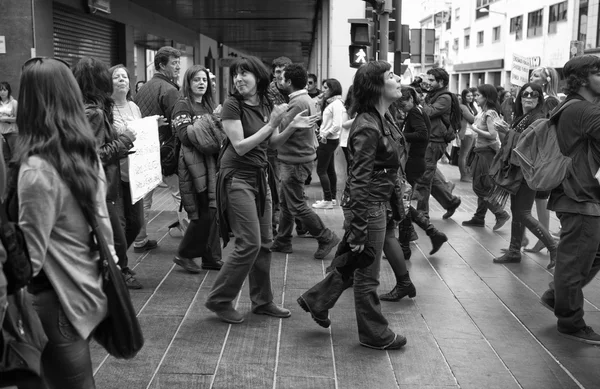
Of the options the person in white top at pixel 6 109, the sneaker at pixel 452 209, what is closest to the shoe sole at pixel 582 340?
the sneaker at pixel 452 209

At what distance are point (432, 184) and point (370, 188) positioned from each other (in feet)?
16.6

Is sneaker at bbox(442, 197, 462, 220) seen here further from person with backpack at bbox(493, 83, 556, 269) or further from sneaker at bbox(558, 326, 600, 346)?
sneaker at bbox(558, 326, 600, 346)

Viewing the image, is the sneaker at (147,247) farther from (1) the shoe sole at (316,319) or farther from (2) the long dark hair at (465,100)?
(2) the long dark hair at (465,100)

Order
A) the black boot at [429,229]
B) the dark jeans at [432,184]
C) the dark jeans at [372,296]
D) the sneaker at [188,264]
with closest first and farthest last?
1. the dark jeans at [372,296]
2. the sneaker at [188,264]
3. the black boot at [429,229]
4. the dark jeans at [432,184]

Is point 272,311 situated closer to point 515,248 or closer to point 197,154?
point 197,154

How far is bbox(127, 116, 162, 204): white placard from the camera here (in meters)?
6.27

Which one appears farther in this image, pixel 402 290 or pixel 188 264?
pixel 188 264

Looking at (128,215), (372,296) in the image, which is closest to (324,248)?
(128,215)

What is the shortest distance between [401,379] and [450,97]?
5.80 meters

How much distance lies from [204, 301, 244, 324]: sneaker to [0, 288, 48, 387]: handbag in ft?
8.93

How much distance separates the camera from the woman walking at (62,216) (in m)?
2.78

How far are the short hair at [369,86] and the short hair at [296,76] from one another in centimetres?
225

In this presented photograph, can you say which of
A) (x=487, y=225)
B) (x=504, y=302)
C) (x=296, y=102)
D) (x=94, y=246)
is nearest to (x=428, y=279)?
(x=504, y=302)

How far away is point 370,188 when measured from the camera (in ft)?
15.8
